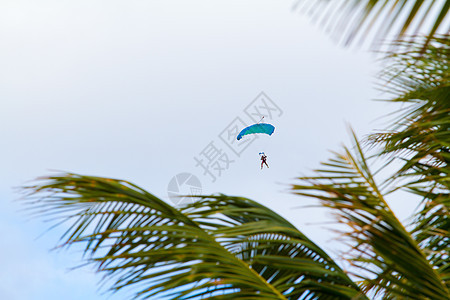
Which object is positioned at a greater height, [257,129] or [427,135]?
[257,129]

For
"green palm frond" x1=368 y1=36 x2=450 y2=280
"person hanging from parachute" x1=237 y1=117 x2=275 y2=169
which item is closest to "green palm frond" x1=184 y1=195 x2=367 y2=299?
"green palm frond" x1=368 y1=36 x2=450 y2=280

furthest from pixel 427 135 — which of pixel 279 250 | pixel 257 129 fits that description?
pixel 257 129

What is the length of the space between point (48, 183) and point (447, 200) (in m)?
2.56

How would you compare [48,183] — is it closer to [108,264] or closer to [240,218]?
[108,264]

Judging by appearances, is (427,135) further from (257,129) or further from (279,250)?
(257,129)

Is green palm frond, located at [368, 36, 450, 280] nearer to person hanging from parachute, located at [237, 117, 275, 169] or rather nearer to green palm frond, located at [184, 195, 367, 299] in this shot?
green palm frond, located at [184, 195, 367, 299]

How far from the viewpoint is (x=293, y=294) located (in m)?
3.65

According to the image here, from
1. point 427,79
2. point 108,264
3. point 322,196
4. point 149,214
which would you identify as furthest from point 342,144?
point 427,79

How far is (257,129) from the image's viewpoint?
703 inches

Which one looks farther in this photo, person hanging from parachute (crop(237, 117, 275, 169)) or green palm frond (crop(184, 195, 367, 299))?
person hanging from parachute (crop(237, 117, 275, 169))

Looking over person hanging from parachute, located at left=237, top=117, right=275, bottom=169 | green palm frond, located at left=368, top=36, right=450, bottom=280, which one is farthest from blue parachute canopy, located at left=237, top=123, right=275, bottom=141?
green palm frond, located at left=368, top=36, right=450, bottom=280

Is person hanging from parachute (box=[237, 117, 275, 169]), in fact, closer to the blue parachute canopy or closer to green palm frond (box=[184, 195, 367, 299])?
the blue parachute canopy

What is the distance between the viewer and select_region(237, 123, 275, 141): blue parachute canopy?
1753 centimetres

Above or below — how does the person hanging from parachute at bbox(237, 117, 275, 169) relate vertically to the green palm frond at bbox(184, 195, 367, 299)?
above
